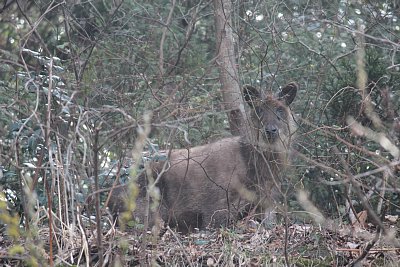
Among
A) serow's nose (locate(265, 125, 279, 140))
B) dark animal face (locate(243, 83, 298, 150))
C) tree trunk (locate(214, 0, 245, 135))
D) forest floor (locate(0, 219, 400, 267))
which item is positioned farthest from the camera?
serow's nose (locate(265, 125, 279, 140))

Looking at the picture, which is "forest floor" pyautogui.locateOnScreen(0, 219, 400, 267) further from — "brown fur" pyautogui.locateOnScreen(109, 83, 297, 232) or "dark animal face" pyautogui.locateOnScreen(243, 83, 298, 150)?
"brown fur" pyautogui.locateOnScreen(109, 83, 297, 232)

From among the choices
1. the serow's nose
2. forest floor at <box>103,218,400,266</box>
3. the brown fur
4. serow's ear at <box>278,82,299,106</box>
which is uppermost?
serow's ear at <box>278,82,299,106</box>

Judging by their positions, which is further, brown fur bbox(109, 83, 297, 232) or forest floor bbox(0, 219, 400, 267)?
brown fur bbox(109, 83, 297, 232)

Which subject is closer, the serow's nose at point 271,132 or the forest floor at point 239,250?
the forest floor at point 239,250

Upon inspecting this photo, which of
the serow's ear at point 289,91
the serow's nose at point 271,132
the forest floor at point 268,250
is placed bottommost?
the forest floor at point 268,250

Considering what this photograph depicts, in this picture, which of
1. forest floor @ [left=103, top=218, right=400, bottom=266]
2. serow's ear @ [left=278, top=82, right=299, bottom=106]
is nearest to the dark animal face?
serow's ear @ [left=278, top=82, right=299, bottom=106]

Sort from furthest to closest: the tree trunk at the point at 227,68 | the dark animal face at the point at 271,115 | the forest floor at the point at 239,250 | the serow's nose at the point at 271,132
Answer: the serow's nose at the point at 271,132 < the tree trunk at the point at 227,68 < the dark animal face at the point at 271,115 < the forest floor at the point at 239,250

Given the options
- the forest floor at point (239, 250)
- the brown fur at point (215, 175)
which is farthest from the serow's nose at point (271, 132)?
the forest floor at point (239, 250)

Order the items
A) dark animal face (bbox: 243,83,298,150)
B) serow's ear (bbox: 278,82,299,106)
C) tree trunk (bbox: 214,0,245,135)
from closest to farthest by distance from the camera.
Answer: dark animal face (bbox: 243,83,298,150) → tree trunk (bbox: 214,0,245,135) → serow's ear (bbox: 278,82,299,106)

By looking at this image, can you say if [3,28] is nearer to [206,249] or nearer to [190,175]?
[190,175]

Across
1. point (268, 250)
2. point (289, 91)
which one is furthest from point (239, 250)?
point (289, 91)

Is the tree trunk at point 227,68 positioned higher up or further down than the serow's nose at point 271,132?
higher up

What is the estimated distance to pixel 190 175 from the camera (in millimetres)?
10492

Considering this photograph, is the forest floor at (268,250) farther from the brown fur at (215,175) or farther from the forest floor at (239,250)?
the brown fur at (215,175)
